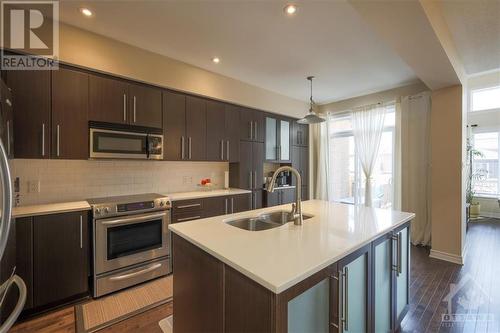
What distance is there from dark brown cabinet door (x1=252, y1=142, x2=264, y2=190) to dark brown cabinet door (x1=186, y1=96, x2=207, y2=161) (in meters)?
0.99

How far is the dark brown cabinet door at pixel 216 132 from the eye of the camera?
→ 3.43 m

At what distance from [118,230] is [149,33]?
2133 mm

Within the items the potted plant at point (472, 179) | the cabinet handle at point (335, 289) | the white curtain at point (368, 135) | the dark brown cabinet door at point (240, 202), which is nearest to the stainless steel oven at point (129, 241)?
the dark brown cabinet door at point (240, 202)

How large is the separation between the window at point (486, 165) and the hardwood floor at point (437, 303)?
336 centimetres

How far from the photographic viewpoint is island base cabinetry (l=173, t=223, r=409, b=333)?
3.15ft

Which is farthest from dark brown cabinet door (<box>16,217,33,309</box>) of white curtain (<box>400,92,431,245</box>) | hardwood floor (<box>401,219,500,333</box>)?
white curtain (<box>400,92,431,245</box>)

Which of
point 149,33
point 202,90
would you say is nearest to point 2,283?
point 149,33

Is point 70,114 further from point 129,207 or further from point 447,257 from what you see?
point 447,257

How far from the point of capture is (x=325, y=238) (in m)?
1.37

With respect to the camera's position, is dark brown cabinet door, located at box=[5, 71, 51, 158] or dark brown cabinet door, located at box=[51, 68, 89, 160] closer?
dark brown cabinet door, located at box=[5, 71, 51, 158]

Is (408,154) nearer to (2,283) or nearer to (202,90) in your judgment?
(202,90)

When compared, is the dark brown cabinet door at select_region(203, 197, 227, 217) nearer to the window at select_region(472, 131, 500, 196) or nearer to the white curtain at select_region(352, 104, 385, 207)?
the white curtain at select_region(352, 104, 385, 207)

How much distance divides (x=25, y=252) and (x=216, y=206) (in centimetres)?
197

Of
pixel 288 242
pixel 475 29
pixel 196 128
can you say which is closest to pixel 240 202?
pixel 196 128
